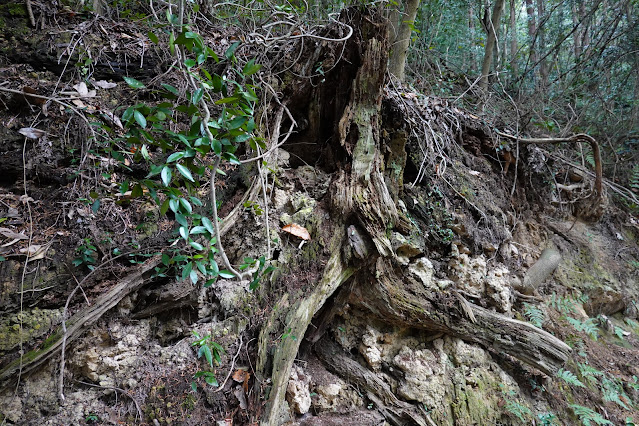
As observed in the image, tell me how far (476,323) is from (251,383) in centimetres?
224

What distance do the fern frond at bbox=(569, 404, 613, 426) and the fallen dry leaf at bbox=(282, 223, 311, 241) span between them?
319cm

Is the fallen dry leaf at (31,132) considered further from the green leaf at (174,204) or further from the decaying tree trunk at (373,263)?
the decaying tree trunk at (373,263)

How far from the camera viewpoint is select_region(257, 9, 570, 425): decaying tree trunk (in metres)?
3.01

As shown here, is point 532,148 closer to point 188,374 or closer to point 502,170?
point 502,170

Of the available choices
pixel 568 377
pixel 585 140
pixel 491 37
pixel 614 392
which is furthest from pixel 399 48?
pixel 614 392

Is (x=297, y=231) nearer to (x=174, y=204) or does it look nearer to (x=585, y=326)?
(x=174, y=204)

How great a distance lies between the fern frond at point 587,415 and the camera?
3.21 m

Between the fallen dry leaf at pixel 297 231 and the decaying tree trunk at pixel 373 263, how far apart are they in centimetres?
24

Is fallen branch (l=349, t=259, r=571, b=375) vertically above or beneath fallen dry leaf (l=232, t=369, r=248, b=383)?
above

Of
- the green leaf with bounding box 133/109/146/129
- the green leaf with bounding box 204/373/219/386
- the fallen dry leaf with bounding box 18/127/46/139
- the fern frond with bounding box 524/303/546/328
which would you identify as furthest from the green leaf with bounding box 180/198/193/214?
the fern frond with bounding box 524/303/546/328

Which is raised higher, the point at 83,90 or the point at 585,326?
the point at 83,90

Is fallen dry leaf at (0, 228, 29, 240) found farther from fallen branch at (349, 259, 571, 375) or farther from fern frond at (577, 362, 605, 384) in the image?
fern frond at (577, 362, 605, 384)

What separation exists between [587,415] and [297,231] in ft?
11.0

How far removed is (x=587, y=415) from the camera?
3268mm
